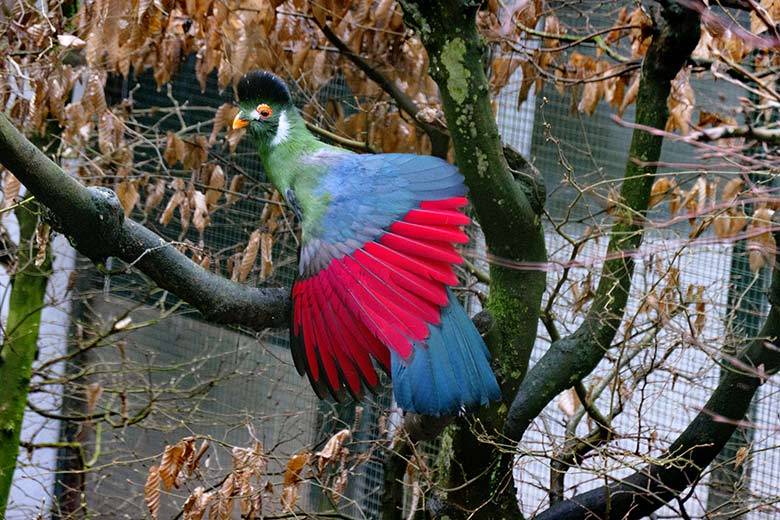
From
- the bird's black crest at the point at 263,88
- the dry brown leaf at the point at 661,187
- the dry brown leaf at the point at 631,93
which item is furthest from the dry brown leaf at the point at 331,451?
the dry brown leaf at the point at 631,93

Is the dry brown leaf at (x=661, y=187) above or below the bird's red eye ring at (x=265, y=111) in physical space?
below

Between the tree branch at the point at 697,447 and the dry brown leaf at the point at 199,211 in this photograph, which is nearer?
the tree branch at the point at 697,447

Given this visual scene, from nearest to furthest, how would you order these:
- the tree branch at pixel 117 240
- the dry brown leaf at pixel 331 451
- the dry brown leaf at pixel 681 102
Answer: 1. the tree branch at pixel 117 240
2. the dry brown leaf at pixel 331 451
3. the dry brown leaf at pixel 681 102

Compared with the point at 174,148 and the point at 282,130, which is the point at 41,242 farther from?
the point at 174,148

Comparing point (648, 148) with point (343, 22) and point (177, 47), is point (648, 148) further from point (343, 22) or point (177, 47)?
point (177, 47)

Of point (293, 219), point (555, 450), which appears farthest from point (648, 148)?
point (293, 219)

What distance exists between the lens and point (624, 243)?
6.48 feet

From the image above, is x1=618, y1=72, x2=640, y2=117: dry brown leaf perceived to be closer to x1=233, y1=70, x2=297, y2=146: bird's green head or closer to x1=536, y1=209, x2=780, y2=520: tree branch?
x1=536, y1=209, x2=780, y2=520: tree branch

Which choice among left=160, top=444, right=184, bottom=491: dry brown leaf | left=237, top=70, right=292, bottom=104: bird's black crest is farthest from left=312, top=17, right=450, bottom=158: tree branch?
left=160, top=444, right=184, bottom=491: dry brown leaf

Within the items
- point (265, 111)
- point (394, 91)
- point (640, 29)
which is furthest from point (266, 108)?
point (640, 29)

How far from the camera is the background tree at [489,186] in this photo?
1.68 meters

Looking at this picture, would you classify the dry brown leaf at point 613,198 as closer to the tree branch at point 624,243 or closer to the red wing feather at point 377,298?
the tree branch at point 624,243

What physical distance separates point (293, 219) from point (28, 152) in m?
1.56

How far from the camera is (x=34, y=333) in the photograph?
310 centimetres
